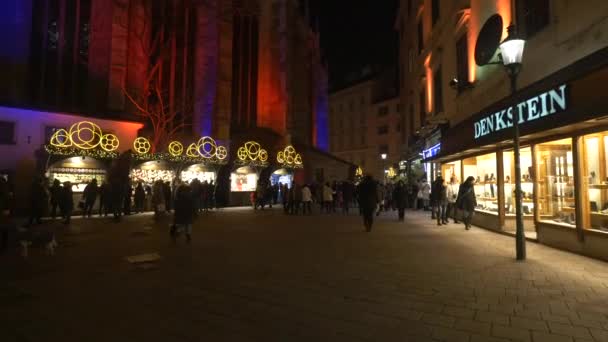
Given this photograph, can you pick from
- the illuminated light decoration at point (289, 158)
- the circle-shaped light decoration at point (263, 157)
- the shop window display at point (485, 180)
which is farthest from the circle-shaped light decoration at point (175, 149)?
the shop window display at point (485, 180)

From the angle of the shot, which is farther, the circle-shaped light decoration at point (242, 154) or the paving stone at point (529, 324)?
the circle-shaped light decoration at point (242, 154)

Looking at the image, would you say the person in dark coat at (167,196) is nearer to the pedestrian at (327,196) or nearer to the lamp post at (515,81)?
the pedestrian at (327,196)

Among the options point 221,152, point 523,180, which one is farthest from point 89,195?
point 523,180

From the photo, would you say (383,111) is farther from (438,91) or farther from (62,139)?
(62,139)

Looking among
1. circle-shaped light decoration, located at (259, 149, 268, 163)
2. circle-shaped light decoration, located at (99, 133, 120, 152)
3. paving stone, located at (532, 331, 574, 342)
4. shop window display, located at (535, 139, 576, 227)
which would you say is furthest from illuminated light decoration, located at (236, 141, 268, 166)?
paving stone, located at (532, 331, 574, 342)

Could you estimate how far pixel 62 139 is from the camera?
55.6ft

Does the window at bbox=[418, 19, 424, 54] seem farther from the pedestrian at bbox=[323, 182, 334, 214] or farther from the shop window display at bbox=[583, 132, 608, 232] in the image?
the shop window display at bbox=[583, 132, 608, 232]

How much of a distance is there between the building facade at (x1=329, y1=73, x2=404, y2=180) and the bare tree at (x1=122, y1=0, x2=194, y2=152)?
1120 inches

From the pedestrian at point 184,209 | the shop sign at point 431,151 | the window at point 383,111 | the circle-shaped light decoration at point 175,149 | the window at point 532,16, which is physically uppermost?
the window at point 383,111

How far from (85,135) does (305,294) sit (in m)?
17.4

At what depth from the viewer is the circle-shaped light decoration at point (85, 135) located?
17.2 metres

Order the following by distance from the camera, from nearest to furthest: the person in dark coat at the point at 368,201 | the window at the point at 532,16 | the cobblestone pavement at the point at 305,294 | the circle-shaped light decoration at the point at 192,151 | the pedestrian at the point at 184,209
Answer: the cobblestone pavement at the point at 305,294 < the window at the point at 532,16 < the pedestrian at the point at 184,209 < the person in dark coat at the point at 368,201 < the circle-shaped light decoration at the point at 192,151

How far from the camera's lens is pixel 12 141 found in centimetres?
1741

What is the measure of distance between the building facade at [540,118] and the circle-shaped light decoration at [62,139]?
1656cm
